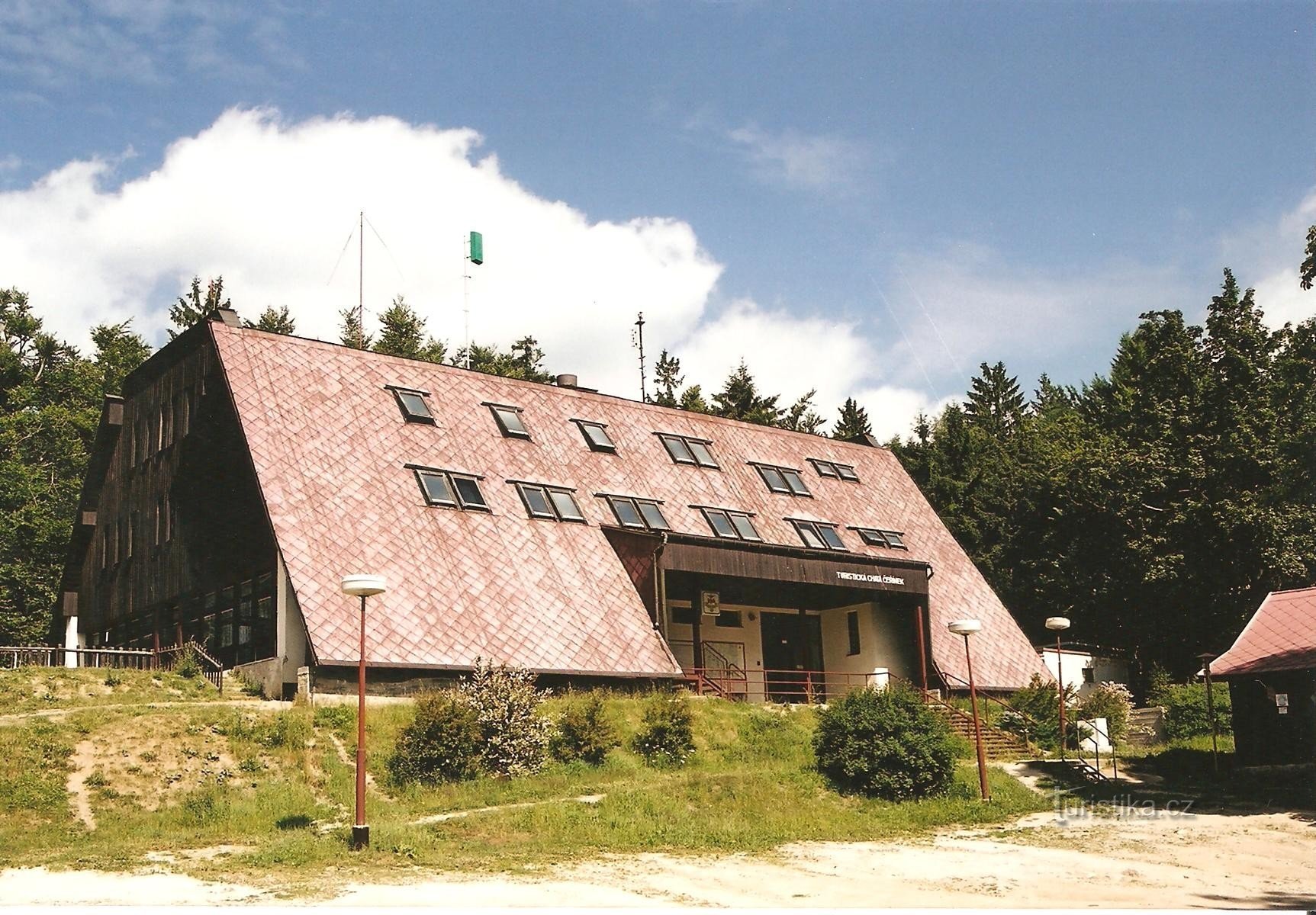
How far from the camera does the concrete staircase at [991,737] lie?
33.5 meters

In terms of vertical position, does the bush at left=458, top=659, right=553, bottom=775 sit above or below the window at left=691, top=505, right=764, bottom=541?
below

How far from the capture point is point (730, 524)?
1567 inches

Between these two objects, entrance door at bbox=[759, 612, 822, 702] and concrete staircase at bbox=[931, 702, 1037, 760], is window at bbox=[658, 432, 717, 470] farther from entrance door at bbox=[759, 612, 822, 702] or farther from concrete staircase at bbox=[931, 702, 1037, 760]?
concrete staircase at bbox=[931, 702, 1037, 760]

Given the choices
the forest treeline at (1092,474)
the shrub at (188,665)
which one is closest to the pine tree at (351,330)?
the forest treeline at (1092,474)

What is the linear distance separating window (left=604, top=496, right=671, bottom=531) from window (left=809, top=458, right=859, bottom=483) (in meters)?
9.56

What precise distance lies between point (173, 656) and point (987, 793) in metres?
20.8

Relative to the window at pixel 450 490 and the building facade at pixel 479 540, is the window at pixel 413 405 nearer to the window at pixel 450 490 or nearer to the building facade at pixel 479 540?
the building facade at pixel 479 540

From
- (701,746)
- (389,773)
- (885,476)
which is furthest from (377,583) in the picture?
(885,476)

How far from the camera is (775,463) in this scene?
45250mm

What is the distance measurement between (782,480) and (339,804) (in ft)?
76.3

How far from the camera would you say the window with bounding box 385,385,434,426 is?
121 ft

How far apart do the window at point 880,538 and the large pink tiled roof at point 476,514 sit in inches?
12.7

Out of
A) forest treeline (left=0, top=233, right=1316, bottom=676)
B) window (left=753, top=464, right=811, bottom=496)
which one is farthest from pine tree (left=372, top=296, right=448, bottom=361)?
window (left=753, top=464, right=811, bottom=496)

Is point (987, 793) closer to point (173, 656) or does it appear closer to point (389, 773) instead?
point (389, 773)
